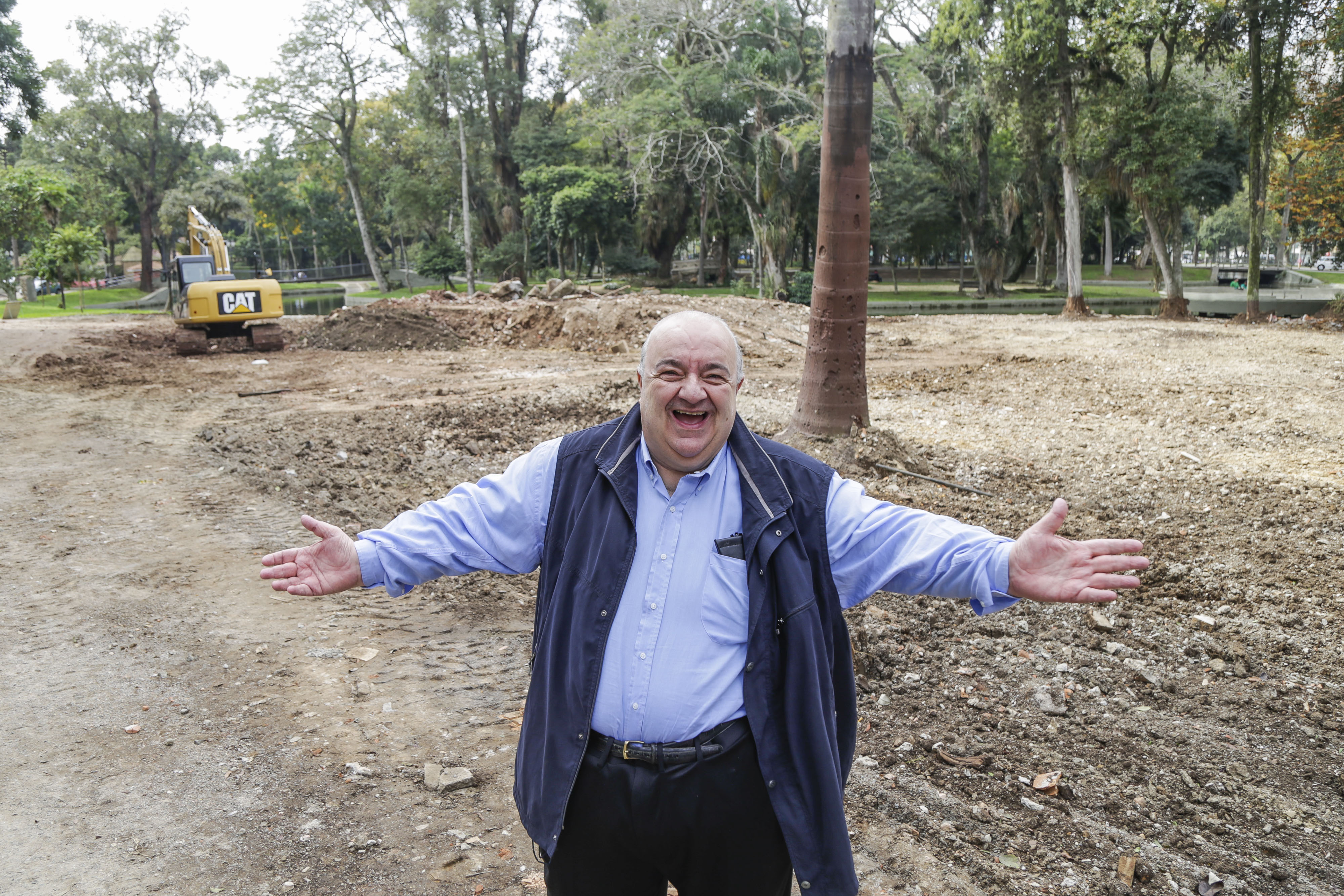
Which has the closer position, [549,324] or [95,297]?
[549,324]

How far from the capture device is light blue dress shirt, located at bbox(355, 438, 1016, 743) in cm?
232

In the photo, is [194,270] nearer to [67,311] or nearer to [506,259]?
[506,259]

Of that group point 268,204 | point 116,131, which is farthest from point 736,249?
point 116,131

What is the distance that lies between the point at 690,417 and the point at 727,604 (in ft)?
1.68

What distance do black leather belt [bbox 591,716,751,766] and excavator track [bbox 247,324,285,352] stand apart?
895 inches

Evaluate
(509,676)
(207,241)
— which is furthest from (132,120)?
(509,676)

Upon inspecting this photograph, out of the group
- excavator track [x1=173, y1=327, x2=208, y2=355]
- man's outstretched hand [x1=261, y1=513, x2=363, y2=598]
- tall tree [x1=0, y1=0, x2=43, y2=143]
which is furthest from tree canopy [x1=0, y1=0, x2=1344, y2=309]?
man's outstretched hand [x1=261, y1=513, x2=363, y2=598]

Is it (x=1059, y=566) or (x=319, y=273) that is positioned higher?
(x=319, y=273)

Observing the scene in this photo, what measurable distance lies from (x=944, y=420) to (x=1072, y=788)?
830cm

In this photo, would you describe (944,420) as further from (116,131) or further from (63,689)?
(116,131)

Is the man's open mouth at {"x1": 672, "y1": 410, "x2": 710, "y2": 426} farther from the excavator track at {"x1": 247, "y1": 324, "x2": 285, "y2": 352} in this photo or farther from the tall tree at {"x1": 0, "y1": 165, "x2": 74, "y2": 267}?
the tall tree at {"x1": 0, "y1": 165, "x2": 74, "y2": 267}

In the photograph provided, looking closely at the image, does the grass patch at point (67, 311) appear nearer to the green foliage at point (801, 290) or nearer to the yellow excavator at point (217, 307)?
the yellow excavator at point (217, 307)

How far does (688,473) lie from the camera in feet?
8.26

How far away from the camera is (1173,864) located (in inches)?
147
